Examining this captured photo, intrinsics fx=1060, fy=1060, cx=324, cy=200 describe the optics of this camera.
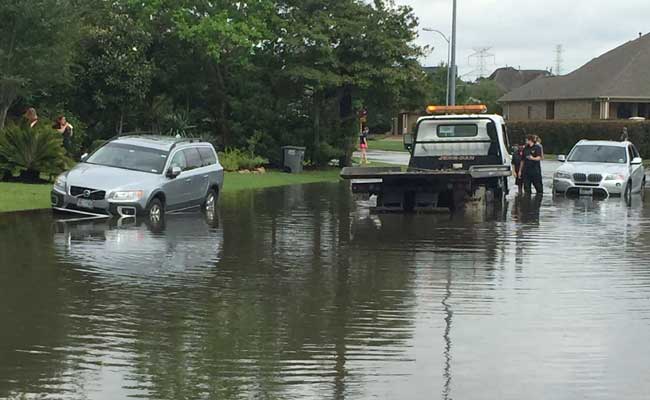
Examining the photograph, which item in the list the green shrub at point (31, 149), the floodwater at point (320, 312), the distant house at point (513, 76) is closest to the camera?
the floodwater at point (320, 312)

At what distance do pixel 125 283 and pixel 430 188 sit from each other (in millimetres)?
10866

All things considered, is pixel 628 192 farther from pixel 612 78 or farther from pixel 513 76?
pixel 513 76

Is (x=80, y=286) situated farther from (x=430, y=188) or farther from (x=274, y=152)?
(x=274, y=152)

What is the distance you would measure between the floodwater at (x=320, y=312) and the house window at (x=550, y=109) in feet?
183

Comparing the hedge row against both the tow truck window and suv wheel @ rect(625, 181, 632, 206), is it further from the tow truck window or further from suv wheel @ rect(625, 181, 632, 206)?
the tow truck window

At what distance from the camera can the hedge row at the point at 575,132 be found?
5544 cm

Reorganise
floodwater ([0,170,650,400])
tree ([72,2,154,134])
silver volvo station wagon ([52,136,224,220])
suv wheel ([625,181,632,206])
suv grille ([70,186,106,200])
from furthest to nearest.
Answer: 1. tree ([72,2,154,134])
2. suv wheel ([625,181,632,206])
3. silver volvo station wagon ([52,136,224,220])
4. suv grille ([70,186,106,200])
5. floodwater ([0,170,650,400])

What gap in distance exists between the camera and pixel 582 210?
76.0ft

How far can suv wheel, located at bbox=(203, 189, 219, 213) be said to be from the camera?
22.0 metres

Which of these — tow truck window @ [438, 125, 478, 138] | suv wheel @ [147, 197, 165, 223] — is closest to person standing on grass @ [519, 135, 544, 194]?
tow truck window @ [438, 125, 478, 138]

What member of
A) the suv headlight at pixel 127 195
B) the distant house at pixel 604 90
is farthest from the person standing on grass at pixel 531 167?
the distant house at pixel 604 90

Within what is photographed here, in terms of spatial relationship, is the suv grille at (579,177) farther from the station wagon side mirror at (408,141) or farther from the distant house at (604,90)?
the distant house at (604,90)

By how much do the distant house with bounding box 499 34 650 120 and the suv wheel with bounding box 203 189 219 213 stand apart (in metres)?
46.7

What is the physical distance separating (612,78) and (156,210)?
52248 millimetres
